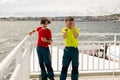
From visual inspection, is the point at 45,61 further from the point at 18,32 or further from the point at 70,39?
the point at 18,32

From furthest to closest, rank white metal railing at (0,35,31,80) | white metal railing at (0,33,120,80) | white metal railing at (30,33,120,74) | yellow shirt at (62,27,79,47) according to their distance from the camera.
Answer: white metal railing at (30,33,120,74), yellow shirt at (62,27,79,47), white metal railing at (0,33,120,80), white metal railing at (0,35,31,80)

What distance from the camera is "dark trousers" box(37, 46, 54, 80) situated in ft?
20.6

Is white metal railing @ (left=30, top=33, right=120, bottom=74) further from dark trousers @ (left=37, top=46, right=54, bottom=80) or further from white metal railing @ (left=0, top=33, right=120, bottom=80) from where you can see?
dark trousers @ (left=37, top=46, right=54, bottom=80)

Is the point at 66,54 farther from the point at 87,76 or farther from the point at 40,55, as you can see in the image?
the point at 87,76

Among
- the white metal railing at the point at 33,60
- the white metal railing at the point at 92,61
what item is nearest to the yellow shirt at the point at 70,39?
the white metal railing at the point at 33,60

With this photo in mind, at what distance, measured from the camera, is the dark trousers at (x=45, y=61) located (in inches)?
248

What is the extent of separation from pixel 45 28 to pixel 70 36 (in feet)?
1.85

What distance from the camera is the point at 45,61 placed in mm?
6387

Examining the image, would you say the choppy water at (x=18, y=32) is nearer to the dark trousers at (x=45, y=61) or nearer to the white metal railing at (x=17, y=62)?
the dark trousers at (x=45, y=61)

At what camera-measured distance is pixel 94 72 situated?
25.6 feet

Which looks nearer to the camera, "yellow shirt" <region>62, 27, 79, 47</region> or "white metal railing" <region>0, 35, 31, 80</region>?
"white metal railing" <region>0, 35, 31, 80</region>

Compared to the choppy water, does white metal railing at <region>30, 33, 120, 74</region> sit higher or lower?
higher

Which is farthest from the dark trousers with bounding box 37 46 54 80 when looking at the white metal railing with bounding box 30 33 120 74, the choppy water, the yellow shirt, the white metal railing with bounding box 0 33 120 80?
the choppy water

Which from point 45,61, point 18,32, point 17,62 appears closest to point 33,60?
point 45,61
